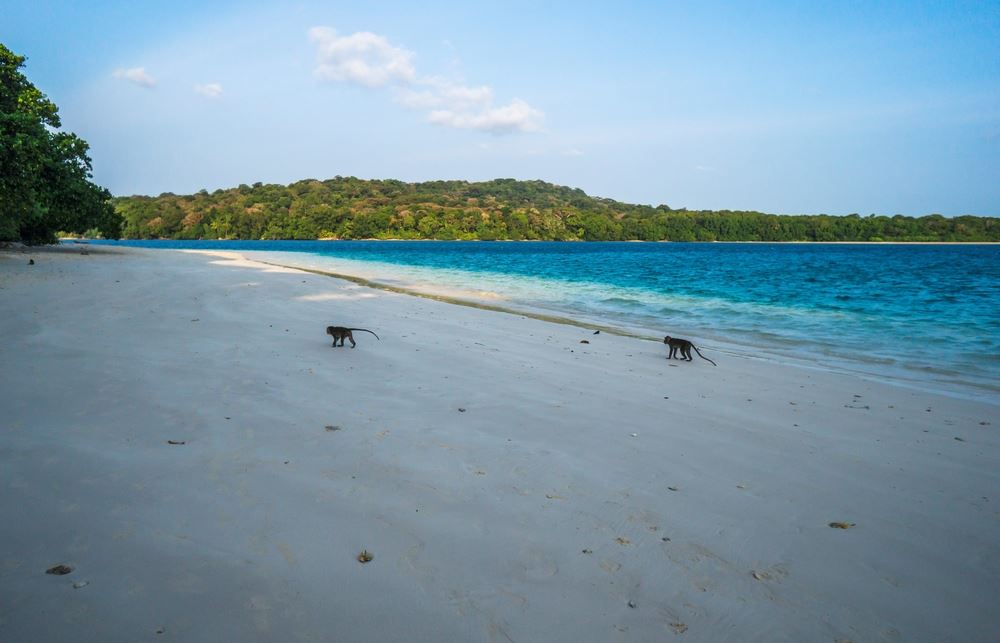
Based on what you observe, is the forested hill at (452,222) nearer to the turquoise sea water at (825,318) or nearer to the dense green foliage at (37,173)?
the dense green foliage at (37,173)

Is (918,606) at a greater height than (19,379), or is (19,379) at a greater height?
(19,379)

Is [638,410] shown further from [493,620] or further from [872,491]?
[493,620]

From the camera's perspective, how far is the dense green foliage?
14.6 metres

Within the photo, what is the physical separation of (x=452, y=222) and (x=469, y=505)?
128612 mm

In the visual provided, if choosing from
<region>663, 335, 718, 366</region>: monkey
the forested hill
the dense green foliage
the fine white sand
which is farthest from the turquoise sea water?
the forested hill

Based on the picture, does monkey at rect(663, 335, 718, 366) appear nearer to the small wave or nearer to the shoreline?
the shoreline

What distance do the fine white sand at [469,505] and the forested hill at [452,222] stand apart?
125 metres

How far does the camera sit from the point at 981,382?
782 centimetres

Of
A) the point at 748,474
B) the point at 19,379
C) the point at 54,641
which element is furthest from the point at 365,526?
the point at 19,379

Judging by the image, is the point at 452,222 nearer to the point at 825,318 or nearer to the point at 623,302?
the point at 623,302

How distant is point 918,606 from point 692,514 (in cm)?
109

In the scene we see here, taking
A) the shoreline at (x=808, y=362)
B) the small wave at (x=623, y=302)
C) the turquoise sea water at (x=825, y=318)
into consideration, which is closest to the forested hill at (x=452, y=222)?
the turquoise sea water at (x=825, y=318)

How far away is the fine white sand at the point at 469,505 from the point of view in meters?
2.22

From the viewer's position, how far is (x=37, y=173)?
18.3m
